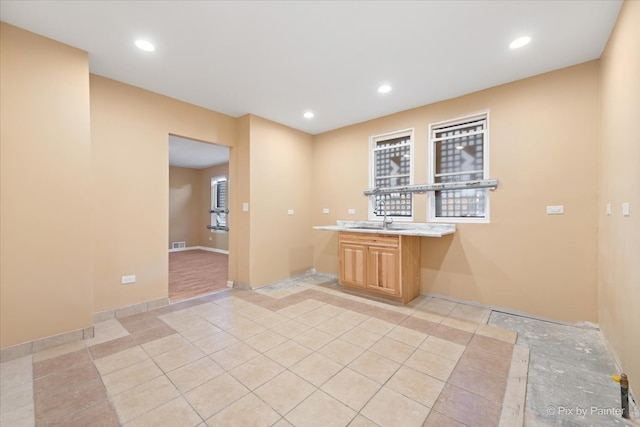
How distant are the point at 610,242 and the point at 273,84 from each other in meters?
3.95

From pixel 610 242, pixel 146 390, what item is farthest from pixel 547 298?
pixel 146 390

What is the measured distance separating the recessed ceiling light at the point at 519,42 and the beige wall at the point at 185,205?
9114 mm

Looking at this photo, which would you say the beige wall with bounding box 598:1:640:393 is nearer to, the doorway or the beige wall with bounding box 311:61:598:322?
the beige wall with bounding box 311:61:598:322

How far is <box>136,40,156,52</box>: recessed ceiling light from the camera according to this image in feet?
8.23

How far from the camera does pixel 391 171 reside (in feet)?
14.7

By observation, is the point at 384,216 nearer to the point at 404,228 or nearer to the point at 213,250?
the point at 404,228

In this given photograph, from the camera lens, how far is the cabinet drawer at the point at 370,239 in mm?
3625

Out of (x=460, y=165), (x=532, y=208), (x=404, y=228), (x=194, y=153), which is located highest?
(x=194, y=153)

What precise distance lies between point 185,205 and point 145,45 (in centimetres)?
717

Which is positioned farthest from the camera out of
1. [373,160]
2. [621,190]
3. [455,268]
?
[373,160]

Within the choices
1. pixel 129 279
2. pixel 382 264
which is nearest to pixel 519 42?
pixel 382 264

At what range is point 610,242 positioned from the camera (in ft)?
7.84

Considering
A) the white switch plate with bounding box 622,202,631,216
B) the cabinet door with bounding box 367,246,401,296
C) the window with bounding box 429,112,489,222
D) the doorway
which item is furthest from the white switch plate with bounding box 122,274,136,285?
the white switch plate with bounding box 622,202,631,216

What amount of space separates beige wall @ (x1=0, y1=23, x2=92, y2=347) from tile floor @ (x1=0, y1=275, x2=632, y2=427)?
1.39 feet
